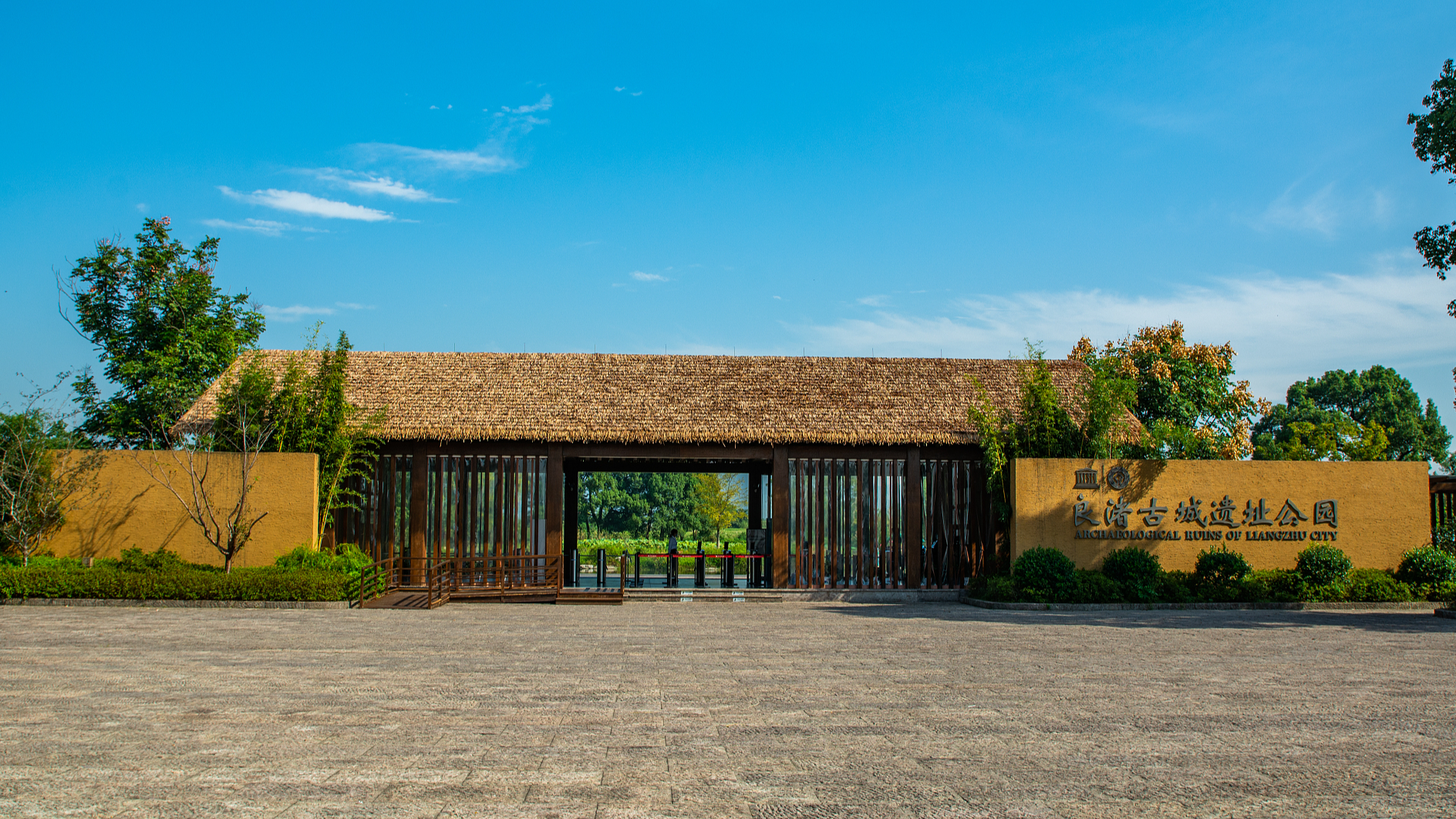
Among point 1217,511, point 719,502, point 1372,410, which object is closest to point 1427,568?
point 1217,511

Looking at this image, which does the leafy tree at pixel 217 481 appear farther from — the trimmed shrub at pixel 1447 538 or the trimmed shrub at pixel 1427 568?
the trimmed shrub at pixel 1447 538

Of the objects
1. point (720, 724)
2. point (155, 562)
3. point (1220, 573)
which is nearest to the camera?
Answer: point (720, 724)

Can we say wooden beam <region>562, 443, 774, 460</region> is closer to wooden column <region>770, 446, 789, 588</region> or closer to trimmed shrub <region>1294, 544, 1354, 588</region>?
wooden column <region>770, 446, 789, 588</region>

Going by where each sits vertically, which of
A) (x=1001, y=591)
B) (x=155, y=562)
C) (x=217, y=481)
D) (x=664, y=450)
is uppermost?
(x=664, y=450)

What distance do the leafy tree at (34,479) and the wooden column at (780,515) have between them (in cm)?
1229

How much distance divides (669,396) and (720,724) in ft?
47.8

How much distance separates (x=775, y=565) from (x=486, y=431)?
6.23 meters

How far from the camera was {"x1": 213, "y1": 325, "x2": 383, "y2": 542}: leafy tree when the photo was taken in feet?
59.9

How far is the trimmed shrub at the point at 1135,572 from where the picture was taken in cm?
1702

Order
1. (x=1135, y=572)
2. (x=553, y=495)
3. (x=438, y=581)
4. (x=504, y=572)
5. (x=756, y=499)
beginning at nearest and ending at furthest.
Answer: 1. (x=1135, y=572)
2. (x=438, y=581)
3. (x=504, y=572)
4. (x=553, y=495)
5. (x=756, y=499)

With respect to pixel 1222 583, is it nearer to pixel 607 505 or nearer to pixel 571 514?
pixel 571 514

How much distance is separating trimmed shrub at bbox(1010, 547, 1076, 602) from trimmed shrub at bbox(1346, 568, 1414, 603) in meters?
4.66

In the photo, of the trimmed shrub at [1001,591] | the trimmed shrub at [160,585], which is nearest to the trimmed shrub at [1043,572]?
the trimmed shrub at [1001,591]

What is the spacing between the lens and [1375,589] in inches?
670
